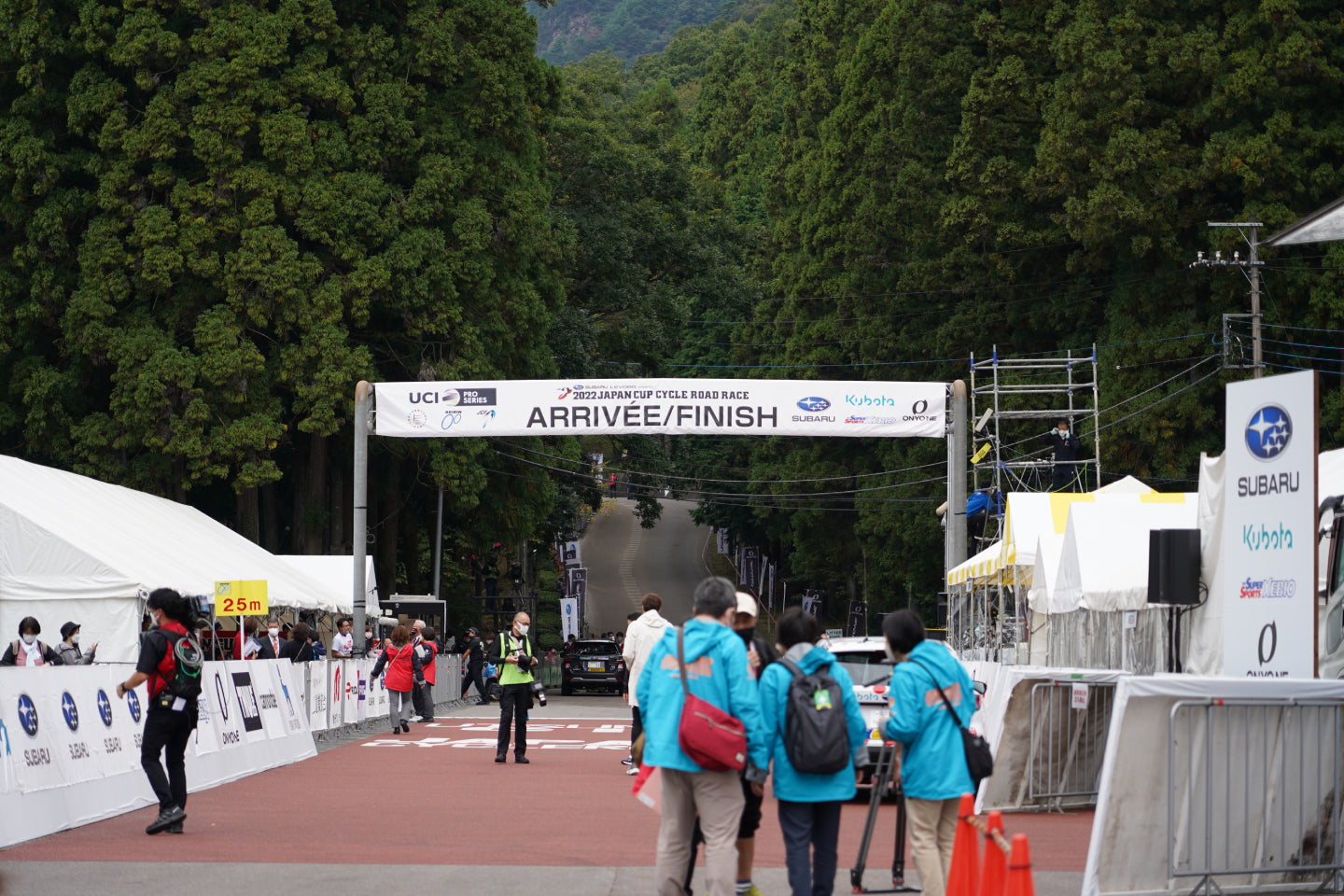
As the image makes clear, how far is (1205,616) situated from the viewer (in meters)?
14.8

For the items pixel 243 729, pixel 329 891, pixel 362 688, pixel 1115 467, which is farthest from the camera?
pixel 1115 467

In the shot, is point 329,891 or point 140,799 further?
point 140,799

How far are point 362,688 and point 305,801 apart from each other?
41.5ft

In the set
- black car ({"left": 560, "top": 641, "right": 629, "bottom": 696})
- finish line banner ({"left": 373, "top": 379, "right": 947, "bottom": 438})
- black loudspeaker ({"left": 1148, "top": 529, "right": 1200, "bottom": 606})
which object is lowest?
black car ({"left": 560, "top": 641, "right": 629, "bottom": 696})

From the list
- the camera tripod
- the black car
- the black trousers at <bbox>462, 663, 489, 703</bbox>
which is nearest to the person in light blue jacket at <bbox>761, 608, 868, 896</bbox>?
the camera tripod

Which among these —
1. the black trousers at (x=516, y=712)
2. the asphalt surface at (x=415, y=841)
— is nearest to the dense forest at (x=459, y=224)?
the black trousers at (x=516, y=712)

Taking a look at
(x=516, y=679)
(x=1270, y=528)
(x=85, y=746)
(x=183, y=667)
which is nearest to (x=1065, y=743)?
(x=1270, y=528)

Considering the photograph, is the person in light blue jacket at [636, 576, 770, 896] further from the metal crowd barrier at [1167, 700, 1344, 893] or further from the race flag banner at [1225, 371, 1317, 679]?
the race flag banner at [1225, 371, 1317, 679]

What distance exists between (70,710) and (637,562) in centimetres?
8517

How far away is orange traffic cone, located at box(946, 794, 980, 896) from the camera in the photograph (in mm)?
7719

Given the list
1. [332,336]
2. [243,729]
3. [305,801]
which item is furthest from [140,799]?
[332,336]

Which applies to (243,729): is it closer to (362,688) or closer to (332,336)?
(362,688)

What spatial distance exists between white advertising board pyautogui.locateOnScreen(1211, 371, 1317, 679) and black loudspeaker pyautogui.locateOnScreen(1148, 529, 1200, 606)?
2.58m

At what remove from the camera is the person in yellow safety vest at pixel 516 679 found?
19.2 metres
